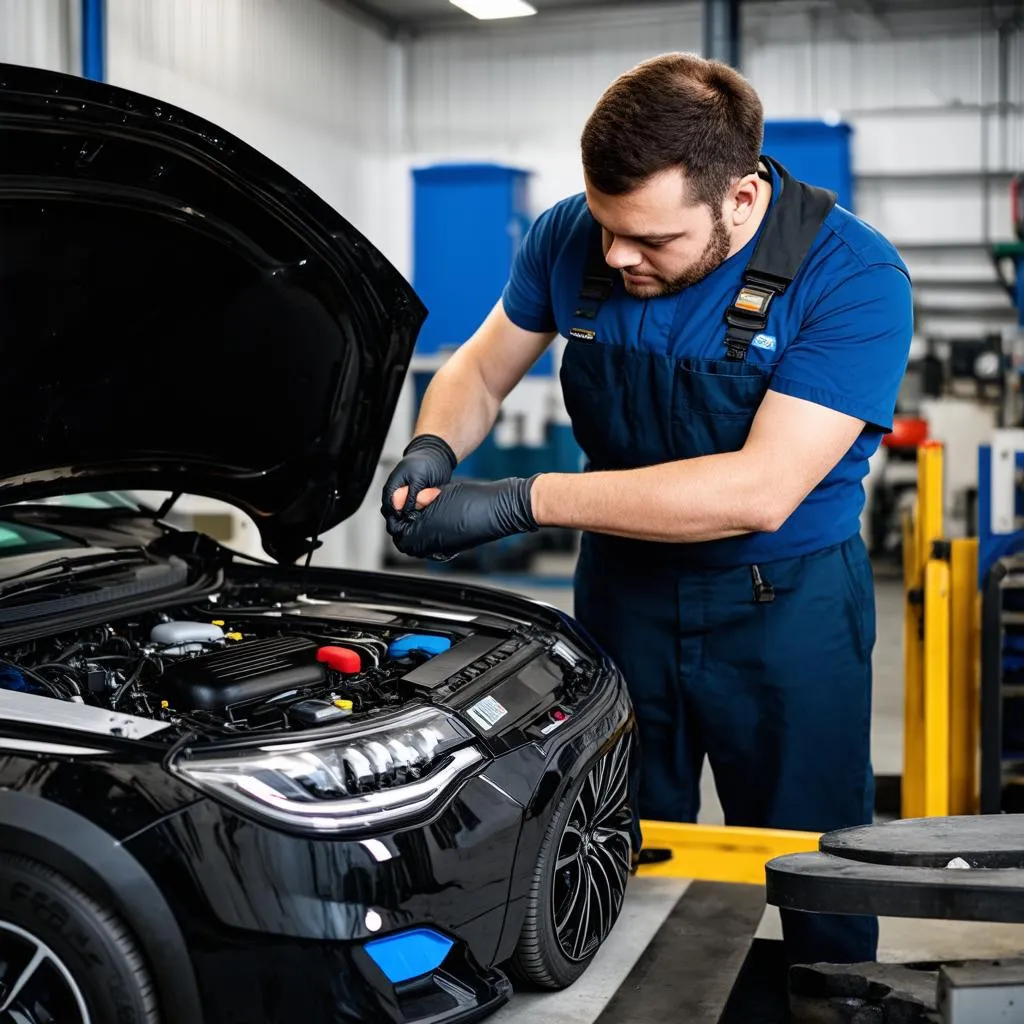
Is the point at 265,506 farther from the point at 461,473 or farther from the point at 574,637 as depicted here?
Result: the point at 461,473

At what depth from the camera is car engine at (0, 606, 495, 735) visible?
1840 millimetres

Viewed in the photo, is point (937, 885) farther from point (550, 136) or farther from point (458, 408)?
point (550, 136)

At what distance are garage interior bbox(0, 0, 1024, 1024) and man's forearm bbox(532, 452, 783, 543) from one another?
8.87 feet

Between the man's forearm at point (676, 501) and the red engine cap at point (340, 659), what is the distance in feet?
1.16

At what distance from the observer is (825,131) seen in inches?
332

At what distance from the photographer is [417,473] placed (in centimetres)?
221

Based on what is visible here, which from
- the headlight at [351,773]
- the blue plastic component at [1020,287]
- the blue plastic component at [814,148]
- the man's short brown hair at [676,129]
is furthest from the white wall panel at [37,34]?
the blue plastic component at [1020,287]

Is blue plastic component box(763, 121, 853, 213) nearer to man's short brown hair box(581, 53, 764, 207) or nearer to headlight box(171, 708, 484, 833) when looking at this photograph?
man's short brown hair box(581, 53, 764, 207)

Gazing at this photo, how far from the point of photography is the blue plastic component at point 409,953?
5.20ft

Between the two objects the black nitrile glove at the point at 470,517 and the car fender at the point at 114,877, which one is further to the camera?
the black nitrile glove at the point at 470,517

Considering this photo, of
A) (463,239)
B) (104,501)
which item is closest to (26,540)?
(104,501)

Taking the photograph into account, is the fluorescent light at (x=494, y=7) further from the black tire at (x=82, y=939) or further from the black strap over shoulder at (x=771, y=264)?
the black tire at (x=82, y=939)

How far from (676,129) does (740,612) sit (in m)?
0.76

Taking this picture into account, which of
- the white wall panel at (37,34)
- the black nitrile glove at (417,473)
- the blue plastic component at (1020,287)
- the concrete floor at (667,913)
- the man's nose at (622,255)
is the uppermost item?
the white wall panel at (37,34)
